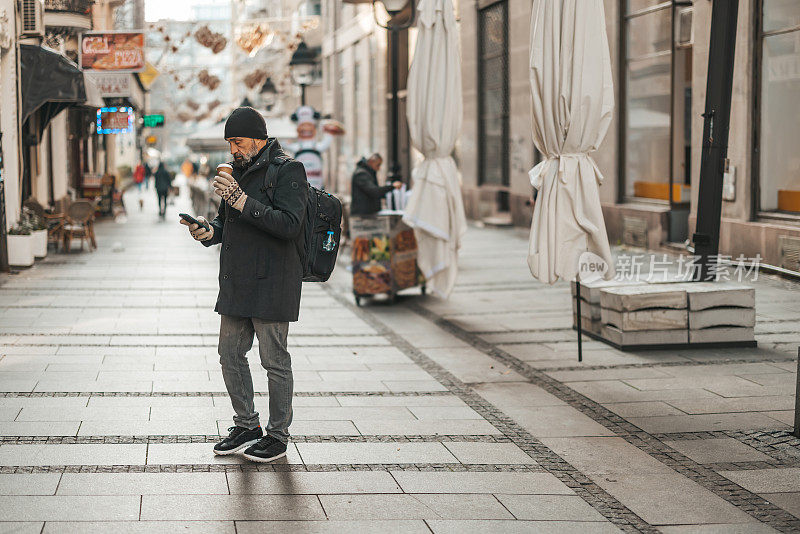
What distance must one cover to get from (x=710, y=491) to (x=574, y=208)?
3.80 metres

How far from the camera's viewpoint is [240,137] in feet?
19.1

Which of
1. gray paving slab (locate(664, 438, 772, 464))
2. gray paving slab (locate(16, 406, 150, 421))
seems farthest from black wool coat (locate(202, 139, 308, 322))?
gray paving slab (locate(664, 438, 772, 464))

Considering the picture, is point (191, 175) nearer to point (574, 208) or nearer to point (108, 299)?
point (108, 299)

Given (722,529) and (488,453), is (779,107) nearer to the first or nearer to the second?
(488,453)

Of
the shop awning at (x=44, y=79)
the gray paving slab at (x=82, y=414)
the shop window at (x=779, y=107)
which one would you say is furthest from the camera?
the shop awning at (x=44, y=79)

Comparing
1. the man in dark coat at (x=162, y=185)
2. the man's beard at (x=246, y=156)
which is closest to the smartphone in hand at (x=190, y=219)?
the man's beard at (x=246, y=156)

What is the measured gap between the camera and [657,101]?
18.2m

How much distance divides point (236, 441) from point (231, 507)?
927mm

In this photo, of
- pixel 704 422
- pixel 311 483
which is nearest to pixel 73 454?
pixel 311 483

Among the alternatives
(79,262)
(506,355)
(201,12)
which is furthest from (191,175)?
(506,355)

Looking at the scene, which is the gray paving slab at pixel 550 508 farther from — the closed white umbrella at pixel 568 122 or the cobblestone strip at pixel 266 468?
the closed white umbrella at pixel 568 122

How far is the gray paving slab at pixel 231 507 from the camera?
4.95 metres

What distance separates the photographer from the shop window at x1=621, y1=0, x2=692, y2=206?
17.5 metres

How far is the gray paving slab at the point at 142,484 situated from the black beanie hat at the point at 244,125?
5.80 feet
